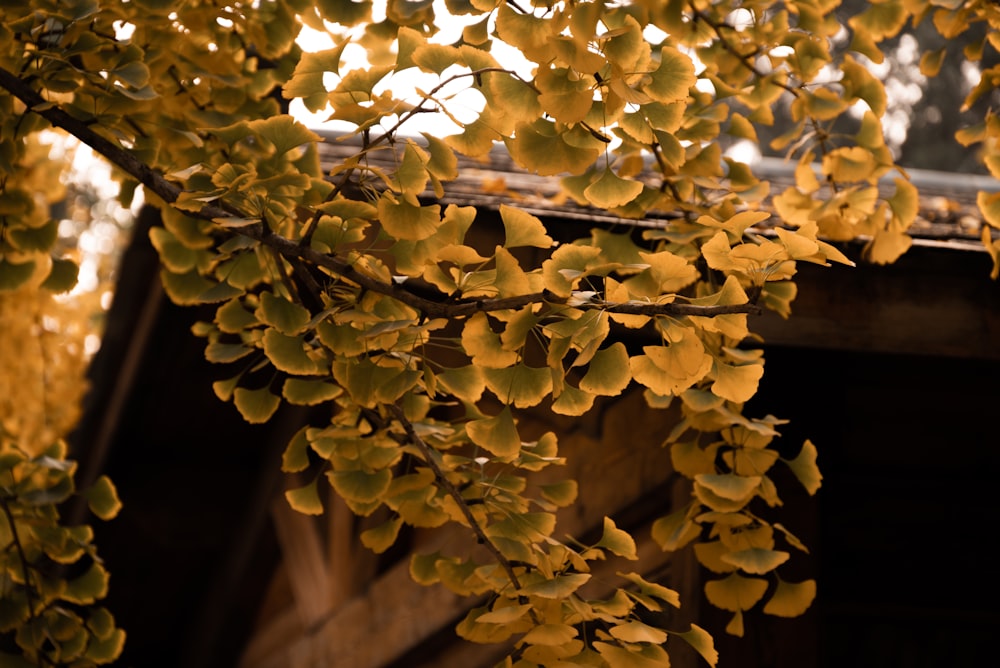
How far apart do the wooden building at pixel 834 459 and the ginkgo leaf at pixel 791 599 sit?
10.4 inches

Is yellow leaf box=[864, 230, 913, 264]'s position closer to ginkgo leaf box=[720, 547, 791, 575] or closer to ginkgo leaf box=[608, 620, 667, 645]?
ginkgo leaf box=[720, 547, 791, 575]

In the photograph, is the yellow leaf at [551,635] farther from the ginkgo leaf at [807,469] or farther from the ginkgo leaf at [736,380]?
the ginkgo leaf at [807,469]

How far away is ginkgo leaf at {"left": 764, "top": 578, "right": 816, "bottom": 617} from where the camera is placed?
5.04ft

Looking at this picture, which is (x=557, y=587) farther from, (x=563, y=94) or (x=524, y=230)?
(x=563, y=94)

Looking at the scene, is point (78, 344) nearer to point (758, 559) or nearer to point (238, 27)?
point (238, 27)

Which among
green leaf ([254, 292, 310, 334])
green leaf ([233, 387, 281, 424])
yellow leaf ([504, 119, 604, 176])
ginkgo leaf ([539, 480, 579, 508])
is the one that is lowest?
ginkgo leaf ([539, 480, 579, 508])

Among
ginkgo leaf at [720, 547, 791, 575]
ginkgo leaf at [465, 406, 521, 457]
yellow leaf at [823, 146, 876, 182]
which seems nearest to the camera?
ginkgo leaf at [465, 406, 521, 457]

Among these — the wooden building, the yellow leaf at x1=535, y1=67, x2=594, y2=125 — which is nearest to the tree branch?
the yellow leaf at x1=535, y1=67, x2=594, y2=125

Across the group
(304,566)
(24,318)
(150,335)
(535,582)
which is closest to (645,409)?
(535,582)

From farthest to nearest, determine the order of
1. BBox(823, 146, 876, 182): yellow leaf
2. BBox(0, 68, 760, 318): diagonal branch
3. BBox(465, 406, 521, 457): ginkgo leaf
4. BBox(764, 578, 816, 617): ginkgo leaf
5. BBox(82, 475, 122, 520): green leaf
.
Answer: BBox(82, 475, 122, 520): green leaf → BBox(823, 146, 876, 182): yellow leaf → BBox(764, 578, 816, 617): ginkgo leaf → BBox(465, 406, 521, 457): ginkgo leaf → BBox(0, 68, 760, 318): diagonal branch

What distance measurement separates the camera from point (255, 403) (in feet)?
5.17

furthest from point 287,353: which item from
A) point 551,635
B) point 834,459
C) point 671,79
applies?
point 834,459

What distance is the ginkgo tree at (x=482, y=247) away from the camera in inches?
46.3

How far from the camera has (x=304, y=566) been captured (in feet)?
12.2
